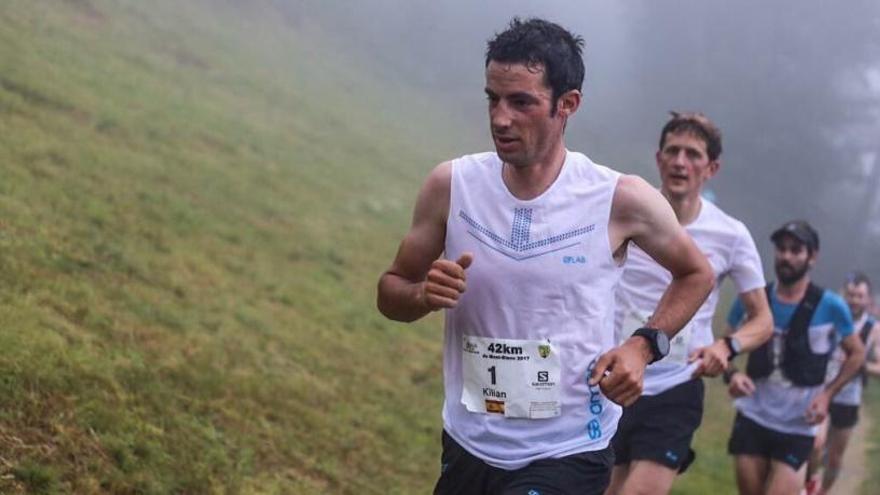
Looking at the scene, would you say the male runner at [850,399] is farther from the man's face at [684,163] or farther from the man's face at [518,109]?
the man's face at [518,109]

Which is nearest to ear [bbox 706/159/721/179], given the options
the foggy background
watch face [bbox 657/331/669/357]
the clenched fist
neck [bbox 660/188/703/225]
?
neck [bbox 660/188/703/225]

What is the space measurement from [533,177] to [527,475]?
0.92 metres

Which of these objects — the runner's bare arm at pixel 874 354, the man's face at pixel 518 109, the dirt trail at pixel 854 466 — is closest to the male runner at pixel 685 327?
the man's face at pixel 518 109

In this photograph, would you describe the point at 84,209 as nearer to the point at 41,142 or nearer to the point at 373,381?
the point at 41,142

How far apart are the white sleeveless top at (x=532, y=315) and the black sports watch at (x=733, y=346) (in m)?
1.69

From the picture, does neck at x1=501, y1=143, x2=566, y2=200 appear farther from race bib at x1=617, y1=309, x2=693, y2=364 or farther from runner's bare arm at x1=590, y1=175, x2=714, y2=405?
race bib at x1=617, y1=309, x2=693, y2=364

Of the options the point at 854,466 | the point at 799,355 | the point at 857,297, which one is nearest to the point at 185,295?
the point at 799,355

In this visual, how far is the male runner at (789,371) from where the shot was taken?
19.8 ft

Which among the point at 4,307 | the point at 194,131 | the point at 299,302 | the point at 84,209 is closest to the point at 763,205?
the point at 194,131

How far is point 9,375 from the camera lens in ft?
15.7

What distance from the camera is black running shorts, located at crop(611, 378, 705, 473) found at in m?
4.96

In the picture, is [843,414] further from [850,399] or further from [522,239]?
[522,239]

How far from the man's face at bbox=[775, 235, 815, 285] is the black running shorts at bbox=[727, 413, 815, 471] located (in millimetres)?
831

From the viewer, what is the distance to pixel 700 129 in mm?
5270
